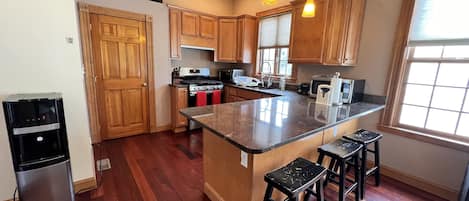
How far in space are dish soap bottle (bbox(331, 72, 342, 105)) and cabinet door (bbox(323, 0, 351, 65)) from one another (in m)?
0.43

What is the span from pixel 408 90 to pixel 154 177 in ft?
10.5

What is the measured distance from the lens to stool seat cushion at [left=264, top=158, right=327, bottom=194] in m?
1.24

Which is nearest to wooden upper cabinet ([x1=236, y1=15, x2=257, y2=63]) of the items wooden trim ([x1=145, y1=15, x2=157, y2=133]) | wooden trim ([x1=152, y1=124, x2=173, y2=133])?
wooden trim ([x1=145, y1=15, x2=157, y2=133])

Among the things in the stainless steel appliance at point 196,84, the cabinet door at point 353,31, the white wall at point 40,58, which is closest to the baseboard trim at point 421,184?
the cabinet door at point 353,31

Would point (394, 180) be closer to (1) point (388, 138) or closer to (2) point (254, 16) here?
(1) point (388, 138)

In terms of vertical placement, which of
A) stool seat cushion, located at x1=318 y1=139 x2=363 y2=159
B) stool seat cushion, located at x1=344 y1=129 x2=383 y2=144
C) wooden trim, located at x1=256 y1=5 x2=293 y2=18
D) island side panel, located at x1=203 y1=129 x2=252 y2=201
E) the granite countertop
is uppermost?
wooden trim, located at x1=256 y1=5 x2=293 y2=18

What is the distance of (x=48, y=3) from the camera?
5.48 ft

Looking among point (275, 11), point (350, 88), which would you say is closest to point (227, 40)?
point (275, 11)

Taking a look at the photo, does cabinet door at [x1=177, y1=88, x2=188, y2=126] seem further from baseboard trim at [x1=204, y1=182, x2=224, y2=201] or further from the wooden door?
baseboard trim at [x1=204, y1=182, x2=224, y2=201]

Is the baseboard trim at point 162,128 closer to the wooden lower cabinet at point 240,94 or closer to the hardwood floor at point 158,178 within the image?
the hardwood floor at point 158,178

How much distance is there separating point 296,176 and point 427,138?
197 centimetres

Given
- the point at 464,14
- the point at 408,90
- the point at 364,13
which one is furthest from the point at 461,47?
the point at 364,13

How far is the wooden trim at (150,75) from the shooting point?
134 inches

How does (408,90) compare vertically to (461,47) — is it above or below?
below
